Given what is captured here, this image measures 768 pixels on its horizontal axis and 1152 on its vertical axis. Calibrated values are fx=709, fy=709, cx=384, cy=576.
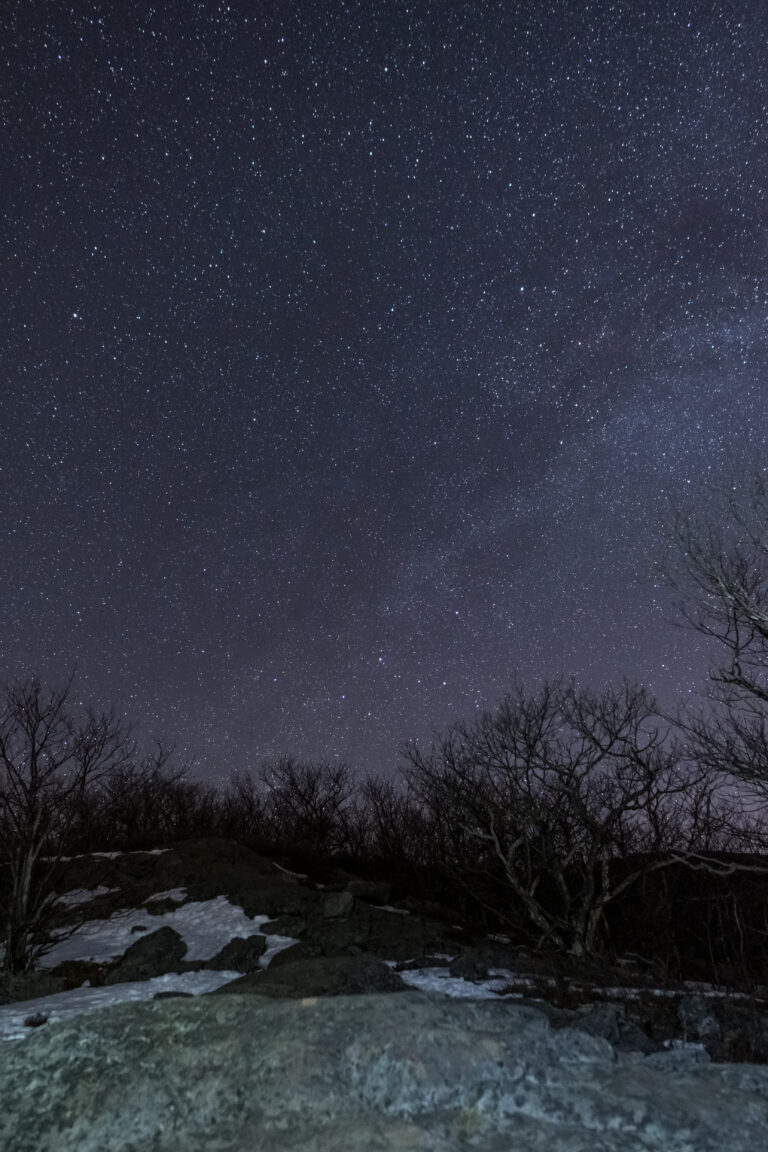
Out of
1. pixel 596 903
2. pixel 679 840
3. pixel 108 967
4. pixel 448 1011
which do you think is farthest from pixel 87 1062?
pixel 679 840

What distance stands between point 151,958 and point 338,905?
4938mm

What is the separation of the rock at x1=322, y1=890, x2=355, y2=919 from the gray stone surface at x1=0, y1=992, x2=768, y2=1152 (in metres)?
12.0

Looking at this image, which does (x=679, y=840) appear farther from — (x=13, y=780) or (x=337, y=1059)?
(x=337, y=1059)

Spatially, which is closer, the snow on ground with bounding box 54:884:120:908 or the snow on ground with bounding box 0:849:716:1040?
the snow on ground with bounding box 0:849:716:1040

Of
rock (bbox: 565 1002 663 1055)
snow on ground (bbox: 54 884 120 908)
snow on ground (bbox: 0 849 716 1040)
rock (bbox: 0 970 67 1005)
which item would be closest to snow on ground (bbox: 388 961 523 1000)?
snow on ground (bbox: 0 849 716 1040)

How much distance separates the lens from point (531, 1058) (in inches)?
221

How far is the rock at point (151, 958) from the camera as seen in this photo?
14.2 m

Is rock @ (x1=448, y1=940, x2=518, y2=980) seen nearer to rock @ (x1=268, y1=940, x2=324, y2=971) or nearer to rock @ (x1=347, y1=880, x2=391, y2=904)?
rock @ (x1=268, y1=940, x2=324, y2=971)

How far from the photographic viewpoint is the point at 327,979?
11.3 meters

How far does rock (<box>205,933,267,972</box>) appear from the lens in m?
14.6

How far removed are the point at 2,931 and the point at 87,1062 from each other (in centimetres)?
1254

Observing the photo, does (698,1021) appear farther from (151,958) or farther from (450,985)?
(151,958)

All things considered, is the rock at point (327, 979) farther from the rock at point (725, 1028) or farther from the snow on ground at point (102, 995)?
the rock at point (725, 1028)

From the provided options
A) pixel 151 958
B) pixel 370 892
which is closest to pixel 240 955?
pixel 151 958
